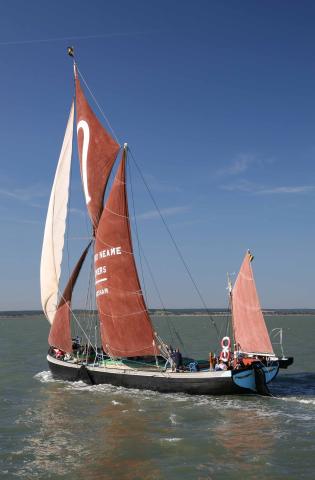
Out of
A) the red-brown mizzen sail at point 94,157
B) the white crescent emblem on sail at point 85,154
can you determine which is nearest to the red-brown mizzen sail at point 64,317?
the red-brown mizzen sail at point 94,157

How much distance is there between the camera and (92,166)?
1334 inches

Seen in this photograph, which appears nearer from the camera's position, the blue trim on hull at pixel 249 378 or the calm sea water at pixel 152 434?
the calm sea water at pixel 152 434

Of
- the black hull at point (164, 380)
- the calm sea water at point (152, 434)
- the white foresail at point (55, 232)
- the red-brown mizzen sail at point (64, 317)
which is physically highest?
the white foresail at point (55, 232)

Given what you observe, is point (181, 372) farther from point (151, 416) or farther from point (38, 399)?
point (38, 399)

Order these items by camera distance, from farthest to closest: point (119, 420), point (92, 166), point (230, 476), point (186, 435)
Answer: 1. point (92, 166)
2. point (119, 420)
3. point (186, 435)
4. point (230, 476)

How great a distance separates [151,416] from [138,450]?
489 cm

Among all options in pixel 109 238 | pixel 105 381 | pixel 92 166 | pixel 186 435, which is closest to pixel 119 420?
pixel 186 435

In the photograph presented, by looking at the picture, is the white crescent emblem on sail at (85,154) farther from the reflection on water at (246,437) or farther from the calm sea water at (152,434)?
the reflection on water at (246,437)

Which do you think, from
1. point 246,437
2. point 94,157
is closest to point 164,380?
point 246,437

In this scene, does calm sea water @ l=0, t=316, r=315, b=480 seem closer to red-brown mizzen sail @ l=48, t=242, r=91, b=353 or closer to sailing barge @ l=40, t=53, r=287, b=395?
sailing barge @ l=40, t=53, r=287, b=395

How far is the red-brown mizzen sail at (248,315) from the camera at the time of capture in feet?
105

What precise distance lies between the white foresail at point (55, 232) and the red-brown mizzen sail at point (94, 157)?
145cm

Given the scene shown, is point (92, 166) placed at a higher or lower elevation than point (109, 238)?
higher

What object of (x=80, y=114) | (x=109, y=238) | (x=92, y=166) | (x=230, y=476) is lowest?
(x=230, y=476)
